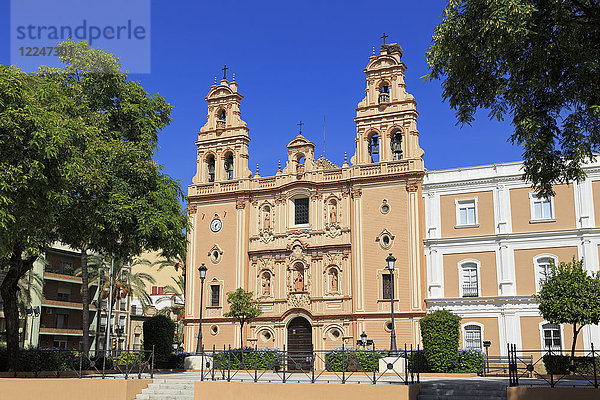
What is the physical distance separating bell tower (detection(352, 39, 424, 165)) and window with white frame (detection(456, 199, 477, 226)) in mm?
3530

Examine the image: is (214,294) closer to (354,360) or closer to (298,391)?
(354,360)

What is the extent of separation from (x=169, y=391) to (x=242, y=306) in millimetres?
16918

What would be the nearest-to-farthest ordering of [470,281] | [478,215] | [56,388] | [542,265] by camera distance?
[56,388] → [542,265] → [470,281] → [478,215]

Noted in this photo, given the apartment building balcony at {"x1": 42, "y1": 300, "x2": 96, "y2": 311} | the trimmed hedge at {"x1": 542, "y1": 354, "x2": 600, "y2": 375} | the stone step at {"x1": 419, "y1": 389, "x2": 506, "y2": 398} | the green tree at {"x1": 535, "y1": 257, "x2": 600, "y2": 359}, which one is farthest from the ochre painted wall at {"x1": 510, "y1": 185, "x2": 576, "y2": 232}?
the apartment building balcony at {"x1": 42, "y1": 300, "x2": 96, "y2": 311}

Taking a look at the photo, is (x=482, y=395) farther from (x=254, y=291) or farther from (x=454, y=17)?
(x=254, y=291)

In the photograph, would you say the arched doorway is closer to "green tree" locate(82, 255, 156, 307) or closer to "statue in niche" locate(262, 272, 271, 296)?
"statue in niche" locate(262, 272, 271, 296)

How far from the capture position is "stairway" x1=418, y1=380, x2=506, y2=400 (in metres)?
18.6

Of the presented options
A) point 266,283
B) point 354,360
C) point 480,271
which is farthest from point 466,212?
point 266,283

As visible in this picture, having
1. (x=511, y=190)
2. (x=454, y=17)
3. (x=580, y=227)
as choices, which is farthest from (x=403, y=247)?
(x=454, y=17)

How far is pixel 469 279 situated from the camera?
36.6 m

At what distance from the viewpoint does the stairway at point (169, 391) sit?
21.2 meters

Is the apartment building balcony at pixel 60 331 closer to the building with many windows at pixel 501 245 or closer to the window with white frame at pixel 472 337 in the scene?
→ the building with many windows at pixel 501 245

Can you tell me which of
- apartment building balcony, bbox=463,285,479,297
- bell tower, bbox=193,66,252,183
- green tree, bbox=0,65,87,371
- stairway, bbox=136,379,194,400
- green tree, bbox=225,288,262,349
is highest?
bell tower, bbox=193,66,252,183

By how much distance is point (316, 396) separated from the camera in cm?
→ 1912
